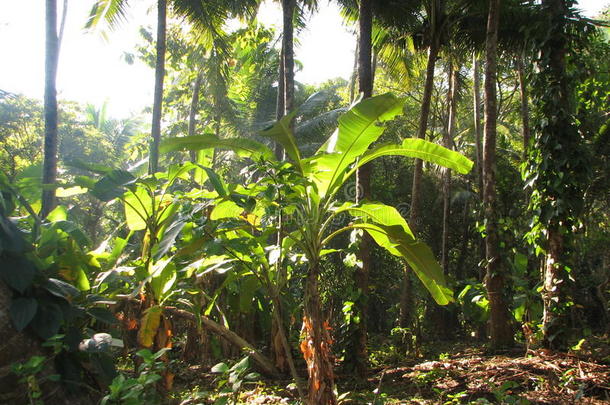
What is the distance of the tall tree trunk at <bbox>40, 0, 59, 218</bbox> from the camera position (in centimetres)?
687

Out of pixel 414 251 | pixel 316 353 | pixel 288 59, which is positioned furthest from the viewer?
pixel 288 59

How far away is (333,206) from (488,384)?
2.24 m

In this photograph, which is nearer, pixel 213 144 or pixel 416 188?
pixel 213 144

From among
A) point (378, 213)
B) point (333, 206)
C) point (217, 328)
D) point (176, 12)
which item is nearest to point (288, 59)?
point (176, 12)

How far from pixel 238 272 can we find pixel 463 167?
2298 mm

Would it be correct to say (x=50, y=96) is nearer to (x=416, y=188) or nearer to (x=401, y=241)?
(x=401, y=241)

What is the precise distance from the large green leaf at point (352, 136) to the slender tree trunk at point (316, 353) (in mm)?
818

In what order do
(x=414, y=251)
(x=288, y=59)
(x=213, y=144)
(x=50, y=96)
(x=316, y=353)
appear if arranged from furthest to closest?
(x=288, y=59), (x=50, y=96), (x=213, y=144), (x=414, y=251), (x=316, y=353)

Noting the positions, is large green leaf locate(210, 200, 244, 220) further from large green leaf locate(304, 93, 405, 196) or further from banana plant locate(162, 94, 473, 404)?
large green leaf locate(304, 93, 405, 196)

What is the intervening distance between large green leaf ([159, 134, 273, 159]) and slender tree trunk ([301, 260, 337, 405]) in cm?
116

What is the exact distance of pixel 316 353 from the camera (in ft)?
12.6

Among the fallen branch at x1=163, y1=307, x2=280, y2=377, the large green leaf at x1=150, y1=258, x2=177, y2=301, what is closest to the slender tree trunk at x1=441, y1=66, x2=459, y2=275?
the fallen branch at x1=163, y1=307, x2=280, y2=377

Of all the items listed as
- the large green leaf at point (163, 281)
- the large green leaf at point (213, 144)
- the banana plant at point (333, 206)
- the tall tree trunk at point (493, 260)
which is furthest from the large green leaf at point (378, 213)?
the tall tree trunk at point (493, 260)

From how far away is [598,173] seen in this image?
334 inches
